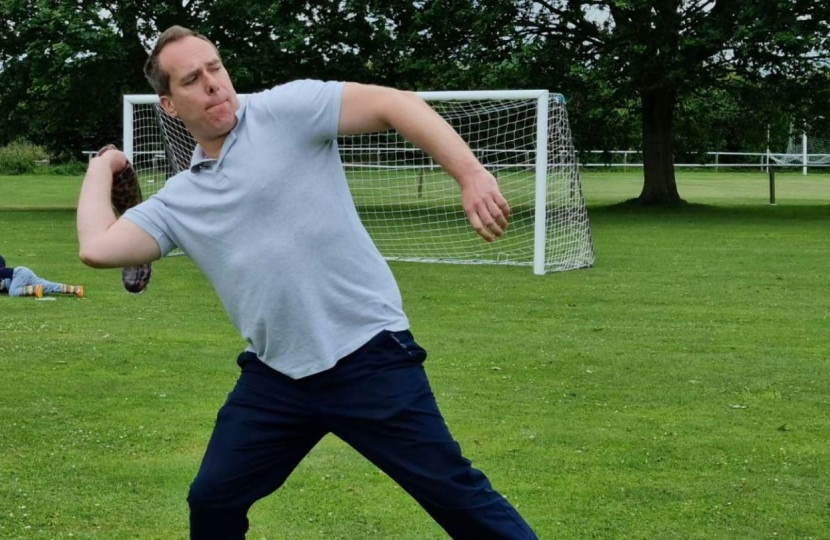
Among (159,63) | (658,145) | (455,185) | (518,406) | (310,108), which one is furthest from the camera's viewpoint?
(658,145)

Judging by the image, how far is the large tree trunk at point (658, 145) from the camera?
2859 cm

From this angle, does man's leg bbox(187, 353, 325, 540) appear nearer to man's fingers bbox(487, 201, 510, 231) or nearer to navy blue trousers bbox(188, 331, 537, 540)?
navy blue trousers bbox(188, 331, 537, 540)

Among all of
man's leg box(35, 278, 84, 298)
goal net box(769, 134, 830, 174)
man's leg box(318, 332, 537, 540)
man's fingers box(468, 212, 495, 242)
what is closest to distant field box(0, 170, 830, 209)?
goal net box(769, 134, 830, 174)

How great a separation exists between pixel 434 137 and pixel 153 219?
0.94 metres

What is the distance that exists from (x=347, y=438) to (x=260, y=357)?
1.16 feet

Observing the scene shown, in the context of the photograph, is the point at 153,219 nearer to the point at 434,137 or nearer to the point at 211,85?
the point at 211,85

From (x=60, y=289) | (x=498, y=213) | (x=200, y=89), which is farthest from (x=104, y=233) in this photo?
(x=60, y=289)

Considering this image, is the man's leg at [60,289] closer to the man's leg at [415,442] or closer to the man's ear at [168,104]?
the man's ear at [168,104]

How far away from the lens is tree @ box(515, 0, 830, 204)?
82.5ft

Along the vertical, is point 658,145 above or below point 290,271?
below

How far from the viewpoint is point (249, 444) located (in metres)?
3.47

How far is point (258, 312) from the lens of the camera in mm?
3389

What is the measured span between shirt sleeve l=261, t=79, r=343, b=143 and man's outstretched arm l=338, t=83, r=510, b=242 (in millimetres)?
29

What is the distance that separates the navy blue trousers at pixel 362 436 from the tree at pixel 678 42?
75.1 ft
